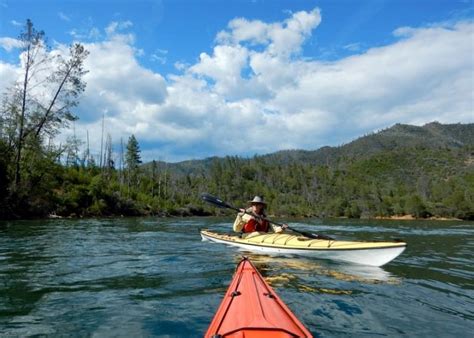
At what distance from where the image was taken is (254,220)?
14391 millimetres

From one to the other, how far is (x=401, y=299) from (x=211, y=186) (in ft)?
377

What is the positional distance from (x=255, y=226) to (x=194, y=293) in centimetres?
696

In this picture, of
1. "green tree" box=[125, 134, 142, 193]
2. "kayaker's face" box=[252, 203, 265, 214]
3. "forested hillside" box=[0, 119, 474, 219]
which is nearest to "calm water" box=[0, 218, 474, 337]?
"kayaker's face" box=[252, 203, 265, 214]

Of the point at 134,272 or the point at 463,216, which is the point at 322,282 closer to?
the point at 134,272

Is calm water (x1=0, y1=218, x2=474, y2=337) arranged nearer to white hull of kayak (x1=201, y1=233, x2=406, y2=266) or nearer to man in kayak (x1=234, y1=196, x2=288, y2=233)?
white hull of kayak (x1=201, y1=233, x2=406, y2=266)

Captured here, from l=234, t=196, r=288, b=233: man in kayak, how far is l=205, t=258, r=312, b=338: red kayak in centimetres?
765

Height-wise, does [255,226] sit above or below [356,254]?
above

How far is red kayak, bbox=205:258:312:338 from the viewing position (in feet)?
13.1

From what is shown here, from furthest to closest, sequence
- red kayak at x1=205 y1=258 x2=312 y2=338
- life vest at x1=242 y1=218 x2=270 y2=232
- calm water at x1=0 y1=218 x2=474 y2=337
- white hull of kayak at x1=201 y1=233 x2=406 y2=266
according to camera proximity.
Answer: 1. life vest at x1=242 y1=218 x2=270 y2=232
2. white hull of kayak at x1=201 y1=233 x2=406 y2=266
3. calm water at x1=0 y1=218 x2=474 y2=337
4. red kayak at x1=205 y1=258 x2=312 y2=338

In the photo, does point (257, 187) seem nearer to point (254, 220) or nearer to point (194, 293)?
point (254, 220)

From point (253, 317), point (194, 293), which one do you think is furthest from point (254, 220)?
point (253, 317)

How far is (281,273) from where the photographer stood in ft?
32.5

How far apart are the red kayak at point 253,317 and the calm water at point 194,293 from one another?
2.68 feet

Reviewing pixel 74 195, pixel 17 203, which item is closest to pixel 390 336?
pixel 17 203
